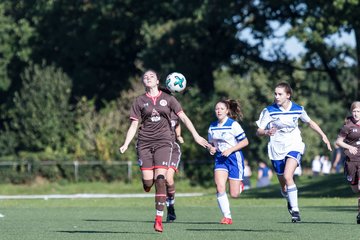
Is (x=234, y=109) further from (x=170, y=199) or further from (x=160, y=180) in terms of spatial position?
(x=160, y=180)

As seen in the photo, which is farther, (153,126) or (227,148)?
(227,148)

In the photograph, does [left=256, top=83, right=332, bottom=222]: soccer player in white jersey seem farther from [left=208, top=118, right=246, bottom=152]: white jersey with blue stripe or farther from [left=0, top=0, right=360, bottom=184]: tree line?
[left=0, top=0, right=360, bottom=184]: tree line

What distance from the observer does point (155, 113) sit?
14688 mm

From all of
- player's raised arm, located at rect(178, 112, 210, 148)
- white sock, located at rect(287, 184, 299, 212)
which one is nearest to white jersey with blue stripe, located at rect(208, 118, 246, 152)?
white sock, located at rect(287, 184, 299, 212)

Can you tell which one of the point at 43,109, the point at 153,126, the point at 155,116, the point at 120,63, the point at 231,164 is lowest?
the point at 231,164

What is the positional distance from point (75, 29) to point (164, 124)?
45.6 meters

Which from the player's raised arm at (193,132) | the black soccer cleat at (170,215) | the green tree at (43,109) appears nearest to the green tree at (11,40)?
the green tree at (43,109)

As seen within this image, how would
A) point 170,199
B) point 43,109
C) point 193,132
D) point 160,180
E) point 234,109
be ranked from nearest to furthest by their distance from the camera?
1. point 193,132
2. point 160,180
3. point 234,109
4. point 170,199
5. point 43,109

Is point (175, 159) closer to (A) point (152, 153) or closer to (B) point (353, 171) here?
(A) point (152, 153)

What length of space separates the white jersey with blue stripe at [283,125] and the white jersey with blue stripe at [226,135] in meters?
0.39

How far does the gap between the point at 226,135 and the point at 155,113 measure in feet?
6.82

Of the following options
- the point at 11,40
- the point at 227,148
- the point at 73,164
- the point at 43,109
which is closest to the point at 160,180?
the point at 227,148

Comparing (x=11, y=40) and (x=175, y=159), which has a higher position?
(x=11, y=40)

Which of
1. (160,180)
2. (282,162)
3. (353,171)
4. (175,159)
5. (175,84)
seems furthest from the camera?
(175,84)
